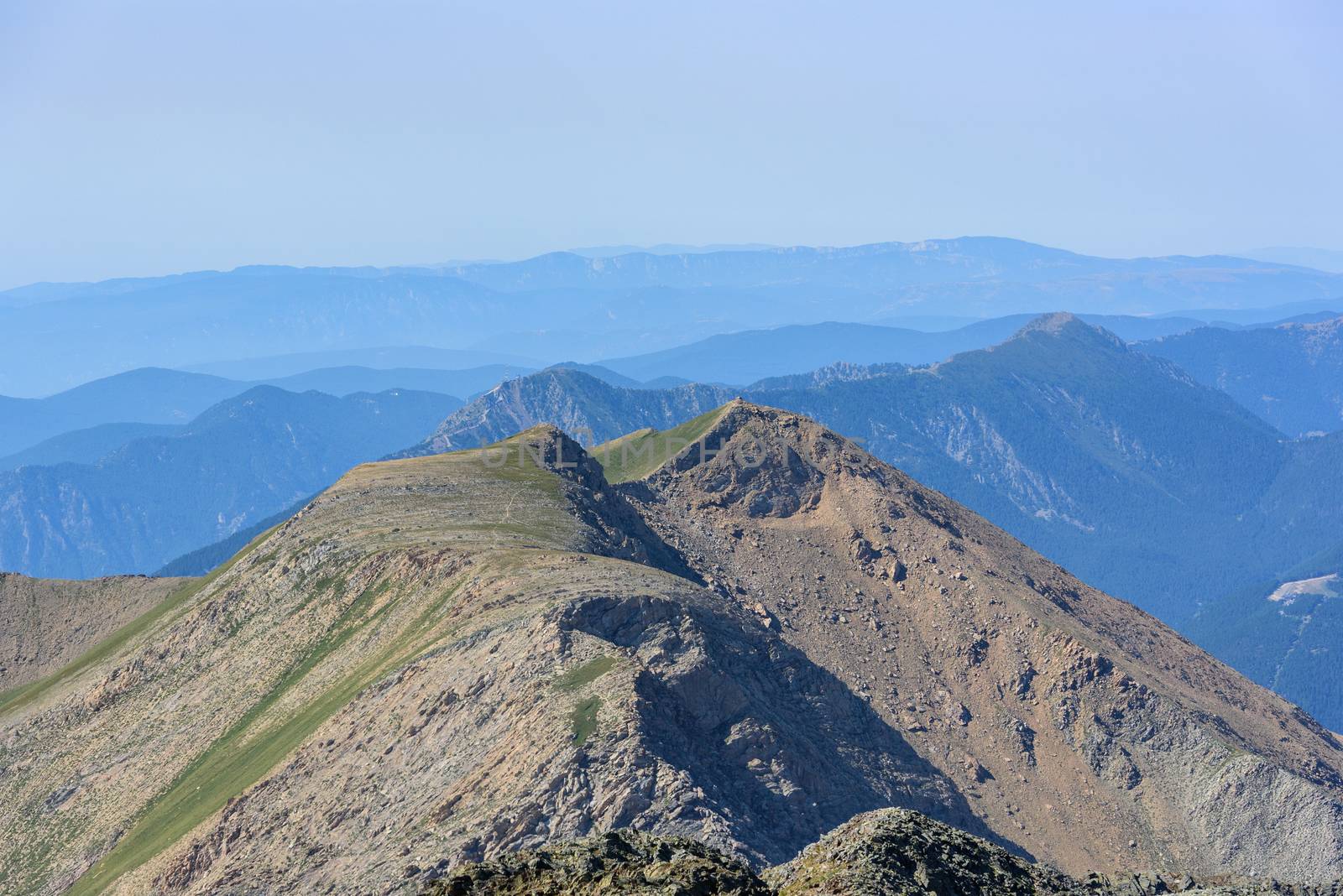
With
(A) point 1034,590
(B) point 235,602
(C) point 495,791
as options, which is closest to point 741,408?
(A) point 1034,590

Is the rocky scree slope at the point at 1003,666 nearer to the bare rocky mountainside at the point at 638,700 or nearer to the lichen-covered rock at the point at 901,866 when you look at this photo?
the bare rocky mountainside at the point at 638,700

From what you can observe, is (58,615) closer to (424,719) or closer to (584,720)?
(424,719)

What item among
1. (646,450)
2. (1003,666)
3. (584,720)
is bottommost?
(1003,666)

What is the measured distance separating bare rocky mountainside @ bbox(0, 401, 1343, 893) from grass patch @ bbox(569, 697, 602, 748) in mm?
197

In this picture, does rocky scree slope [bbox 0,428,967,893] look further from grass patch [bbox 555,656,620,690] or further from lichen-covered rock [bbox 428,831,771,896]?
lichen-covered rock [bbox 428,831,771,896]

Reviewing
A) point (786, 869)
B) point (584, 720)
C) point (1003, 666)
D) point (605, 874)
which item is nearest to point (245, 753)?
point (584, 720)

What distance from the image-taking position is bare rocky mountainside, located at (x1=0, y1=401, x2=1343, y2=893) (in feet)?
230

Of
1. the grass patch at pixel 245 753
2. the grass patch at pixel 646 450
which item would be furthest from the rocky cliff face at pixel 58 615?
the grass patch at pixel 646 450

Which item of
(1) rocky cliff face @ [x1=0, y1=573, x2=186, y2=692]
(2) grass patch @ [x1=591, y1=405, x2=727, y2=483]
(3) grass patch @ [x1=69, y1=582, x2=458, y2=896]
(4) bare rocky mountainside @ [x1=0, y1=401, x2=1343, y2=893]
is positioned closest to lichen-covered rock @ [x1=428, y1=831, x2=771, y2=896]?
(4) bare rocky mountainside @ [x1=0, y1=401, x2=1343, y2=893]

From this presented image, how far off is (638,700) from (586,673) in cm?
492

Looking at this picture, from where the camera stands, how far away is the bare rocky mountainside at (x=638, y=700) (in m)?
70.1

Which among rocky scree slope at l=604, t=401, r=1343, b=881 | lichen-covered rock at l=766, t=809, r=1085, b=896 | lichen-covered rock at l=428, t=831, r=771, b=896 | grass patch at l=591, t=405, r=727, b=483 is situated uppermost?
lichen-covered rock at l=428, t=831, r=771, b=896

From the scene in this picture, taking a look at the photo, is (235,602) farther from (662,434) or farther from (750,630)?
(662,434)

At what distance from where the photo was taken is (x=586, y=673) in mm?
74750
